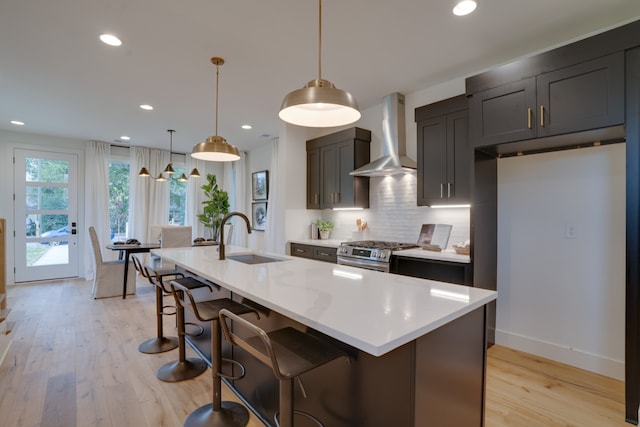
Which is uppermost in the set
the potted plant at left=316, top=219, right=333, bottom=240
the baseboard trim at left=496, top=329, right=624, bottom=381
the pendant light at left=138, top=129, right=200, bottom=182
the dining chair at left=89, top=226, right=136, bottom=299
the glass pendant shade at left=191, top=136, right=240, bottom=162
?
the pendant light at left=138, top=129, right=200, bottom=182

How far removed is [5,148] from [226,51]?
17.3ft

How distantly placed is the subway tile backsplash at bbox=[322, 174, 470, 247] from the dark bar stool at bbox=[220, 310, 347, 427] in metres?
2.60

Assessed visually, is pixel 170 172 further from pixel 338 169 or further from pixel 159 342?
pixel 159 342

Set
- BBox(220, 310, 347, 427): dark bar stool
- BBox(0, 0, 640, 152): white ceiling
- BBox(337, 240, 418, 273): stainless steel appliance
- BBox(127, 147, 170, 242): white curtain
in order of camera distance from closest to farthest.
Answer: BBox(220, 310, 347, 427): dark bar stool, BBox(0, 0, 640, 152): white ceiling, BBox(337, 240, 418, 273): stainless steel appliance, BBox(127, 147, 170, 242): white curtain

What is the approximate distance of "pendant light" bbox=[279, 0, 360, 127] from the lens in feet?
5.06

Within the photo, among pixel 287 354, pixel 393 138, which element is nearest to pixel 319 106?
pixel 287 354

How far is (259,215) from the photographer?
676 centimetres

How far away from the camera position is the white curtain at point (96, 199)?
6.05 meters

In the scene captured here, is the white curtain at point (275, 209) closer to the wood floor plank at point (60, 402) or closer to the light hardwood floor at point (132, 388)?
the light hardwood floor at point (132, 388)

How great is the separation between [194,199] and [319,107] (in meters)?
5.94

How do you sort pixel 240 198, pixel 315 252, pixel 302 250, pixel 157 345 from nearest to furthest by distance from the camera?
pixel 157 345 → pixel 315 252 → pixel 302 250 → pixel 240 198

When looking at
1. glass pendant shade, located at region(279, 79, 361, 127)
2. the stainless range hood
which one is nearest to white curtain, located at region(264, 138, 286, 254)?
the stainless range hood

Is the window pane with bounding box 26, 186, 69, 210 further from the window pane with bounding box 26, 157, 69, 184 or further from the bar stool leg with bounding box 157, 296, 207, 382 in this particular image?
the bar stool leg with bounding box 157, 296, 207, 382

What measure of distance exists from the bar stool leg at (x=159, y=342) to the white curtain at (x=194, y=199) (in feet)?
14.3
